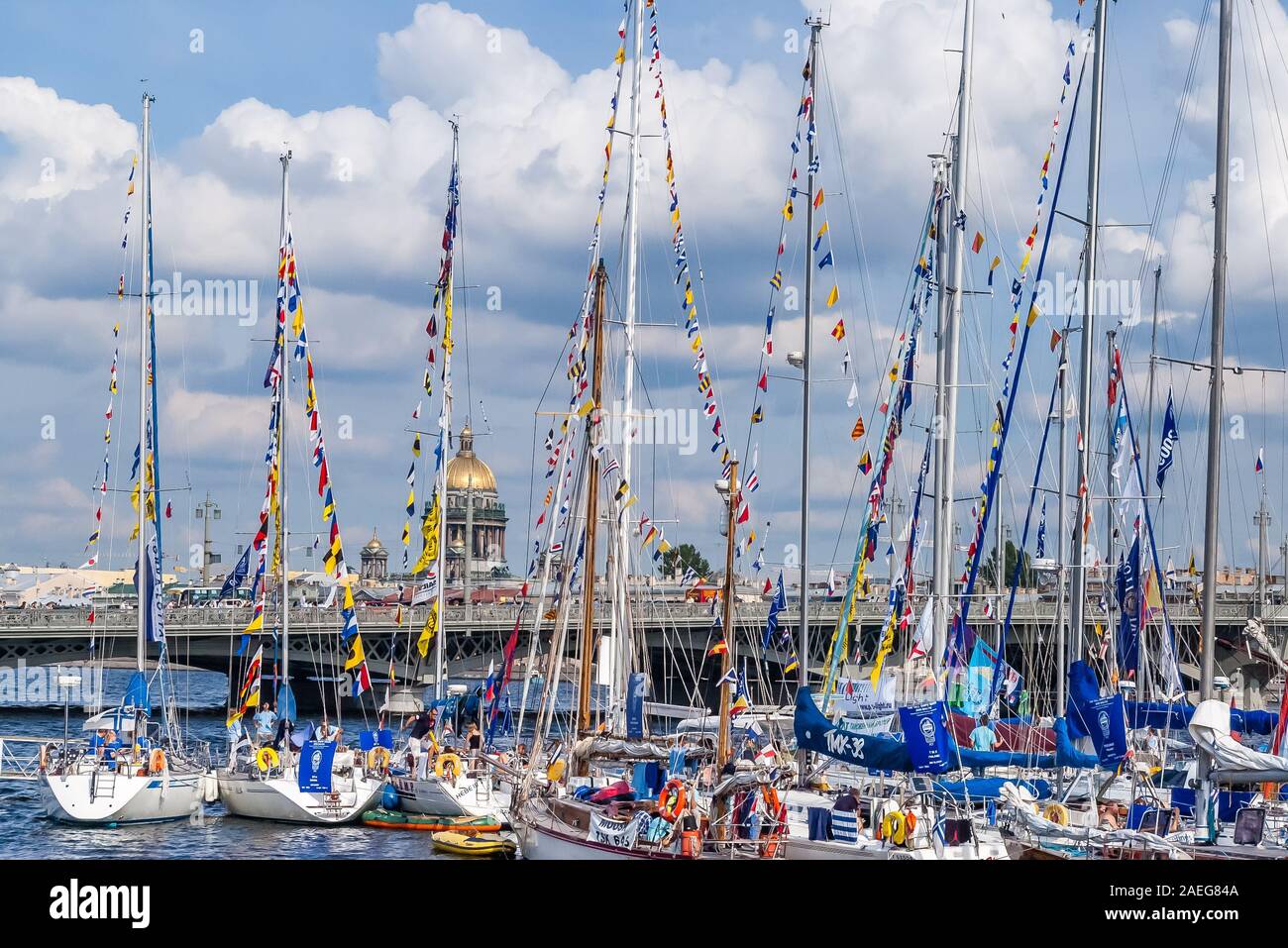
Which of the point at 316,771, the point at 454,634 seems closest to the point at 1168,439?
the point at 316,771

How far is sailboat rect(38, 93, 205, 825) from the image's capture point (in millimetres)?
50094

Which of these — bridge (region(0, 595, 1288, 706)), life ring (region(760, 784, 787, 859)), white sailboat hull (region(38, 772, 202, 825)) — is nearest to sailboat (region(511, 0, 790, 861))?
life ring (region(760, 784, 787, 859))

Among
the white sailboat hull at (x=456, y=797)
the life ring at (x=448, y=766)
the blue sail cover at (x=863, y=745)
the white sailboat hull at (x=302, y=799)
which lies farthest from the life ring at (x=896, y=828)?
the white sailboat hull at (x=302, y=799)

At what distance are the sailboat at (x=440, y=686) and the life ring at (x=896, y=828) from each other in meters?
20.2

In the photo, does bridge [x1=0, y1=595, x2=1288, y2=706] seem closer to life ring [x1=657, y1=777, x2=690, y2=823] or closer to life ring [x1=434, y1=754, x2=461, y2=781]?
life ring [x1=434, y1=754, x2=461, y2=781]

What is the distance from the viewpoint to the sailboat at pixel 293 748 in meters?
50.0

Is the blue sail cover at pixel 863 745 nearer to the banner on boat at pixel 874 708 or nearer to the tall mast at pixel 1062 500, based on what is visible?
the banner on boat at pixel 874 708
